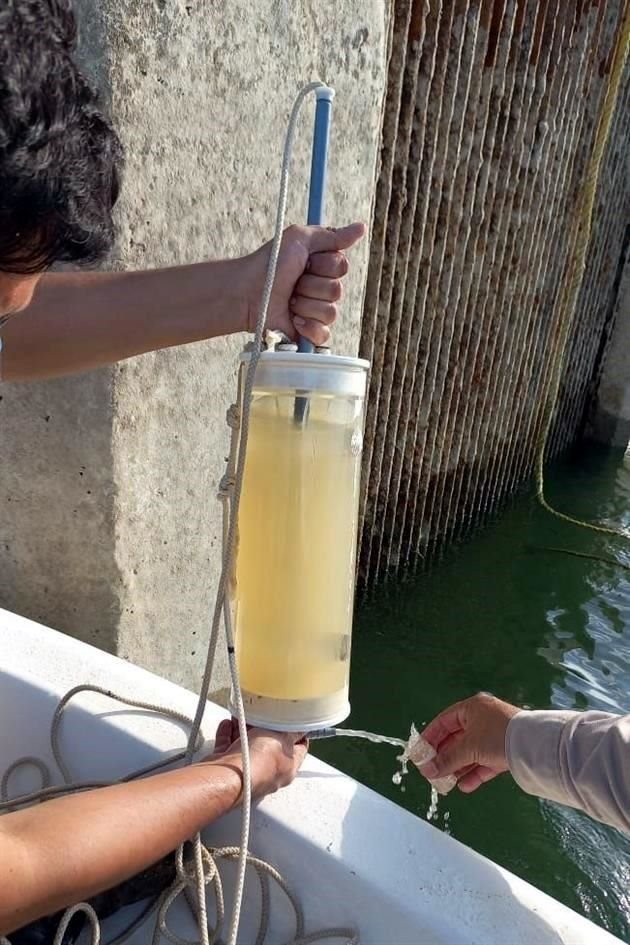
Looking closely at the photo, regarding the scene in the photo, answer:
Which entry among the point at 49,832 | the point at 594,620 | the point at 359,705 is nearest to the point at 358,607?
the point at 359,705

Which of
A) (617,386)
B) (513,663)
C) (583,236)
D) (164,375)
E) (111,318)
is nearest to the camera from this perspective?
(111,318)

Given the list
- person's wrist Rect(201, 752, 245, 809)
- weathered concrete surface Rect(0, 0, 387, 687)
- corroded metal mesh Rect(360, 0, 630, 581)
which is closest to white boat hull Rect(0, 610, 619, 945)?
person's wrist Rect(201, 752, 245, 809)

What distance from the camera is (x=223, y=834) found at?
4.97ft

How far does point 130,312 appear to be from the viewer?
5.37 feet

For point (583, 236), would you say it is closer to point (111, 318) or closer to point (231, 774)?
point (111, 318)

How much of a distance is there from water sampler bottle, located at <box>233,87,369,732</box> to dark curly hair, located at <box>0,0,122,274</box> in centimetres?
41

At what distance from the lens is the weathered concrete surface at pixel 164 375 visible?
1.96m

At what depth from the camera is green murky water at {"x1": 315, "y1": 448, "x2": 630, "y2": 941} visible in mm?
2855

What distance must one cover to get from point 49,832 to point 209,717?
605mm

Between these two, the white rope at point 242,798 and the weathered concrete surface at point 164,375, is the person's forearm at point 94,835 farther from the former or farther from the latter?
the weathered concrete surface at point 164,375

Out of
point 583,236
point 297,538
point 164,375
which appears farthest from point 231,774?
point 583,236

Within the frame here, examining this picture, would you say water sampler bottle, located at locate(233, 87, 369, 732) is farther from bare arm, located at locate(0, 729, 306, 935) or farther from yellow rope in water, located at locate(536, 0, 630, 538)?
yellow rope in water, located at locate(536, 0, 630, 538)

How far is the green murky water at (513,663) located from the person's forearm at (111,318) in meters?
2.18

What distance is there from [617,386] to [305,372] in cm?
711
